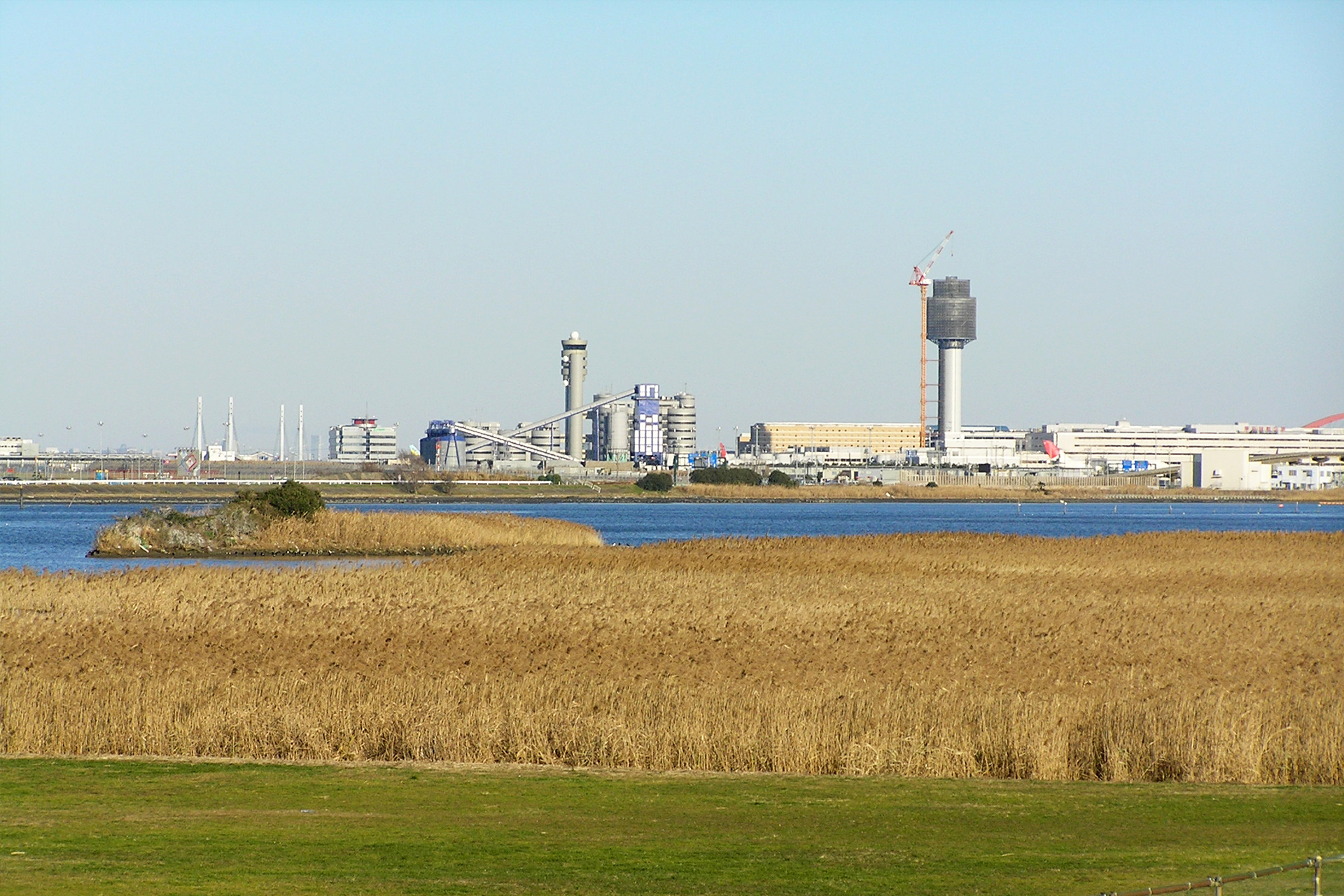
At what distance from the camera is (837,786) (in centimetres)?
1775

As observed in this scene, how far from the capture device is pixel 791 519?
5172 inches

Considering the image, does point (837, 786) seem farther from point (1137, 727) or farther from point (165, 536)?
point (165, 536)

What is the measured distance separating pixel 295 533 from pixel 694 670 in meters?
51.4

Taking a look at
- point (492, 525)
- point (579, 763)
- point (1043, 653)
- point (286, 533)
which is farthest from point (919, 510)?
point (579, 763)

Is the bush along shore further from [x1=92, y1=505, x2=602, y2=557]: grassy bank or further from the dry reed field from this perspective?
the dry reed field

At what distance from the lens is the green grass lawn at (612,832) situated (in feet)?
42.3

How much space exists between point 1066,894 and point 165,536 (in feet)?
216

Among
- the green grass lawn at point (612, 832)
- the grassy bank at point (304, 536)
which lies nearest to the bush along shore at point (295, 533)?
the grassy bank at point (304, 536)

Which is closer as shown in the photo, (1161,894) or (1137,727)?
(1161,894)

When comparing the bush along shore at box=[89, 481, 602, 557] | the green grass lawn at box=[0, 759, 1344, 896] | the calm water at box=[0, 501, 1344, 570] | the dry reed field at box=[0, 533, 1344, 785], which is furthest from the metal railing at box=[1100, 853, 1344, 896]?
the bush along shore at box=[89, 481, 602, 557]

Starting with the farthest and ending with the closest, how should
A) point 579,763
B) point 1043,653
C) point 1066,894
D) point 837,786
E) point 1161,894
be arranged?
point 1043,653 < point 579,763 < point 837,786 < point 1066,894 < point 1161,894

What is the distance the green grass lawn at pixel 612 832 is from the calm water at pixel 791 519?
153ft

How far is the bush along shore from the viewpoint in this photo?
72000mm

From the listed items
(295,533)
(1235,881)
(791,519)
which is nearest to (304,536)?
(295,533)
